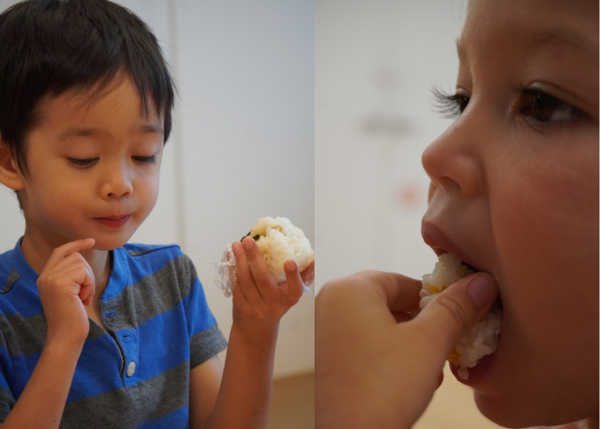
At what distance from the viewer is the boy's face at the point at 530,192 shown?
237 mm

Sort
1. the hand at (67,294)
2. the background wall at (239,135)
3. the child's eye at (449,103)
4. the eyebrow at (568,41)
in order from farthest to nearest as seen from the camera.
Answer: the background wall at (239,135), the hand at (67,294), the child's eye at (449,103), the eyebrow at (568,41)

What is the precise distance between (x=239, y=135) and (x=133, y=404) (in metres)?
0.71

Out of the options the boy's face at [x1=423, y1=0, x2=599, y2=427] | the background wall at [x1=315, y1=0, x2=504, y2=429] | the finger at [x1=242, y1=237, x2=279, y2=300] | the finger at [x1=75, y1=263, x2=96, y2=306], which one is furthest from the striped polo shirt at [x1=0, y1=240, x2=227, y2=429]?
the boy's face at [x1=423, y1=0, x2=599, y2=427]

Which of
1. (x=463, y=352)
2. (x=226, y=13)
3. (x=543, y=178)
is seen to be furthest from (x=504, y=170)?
(x=226, y=13)

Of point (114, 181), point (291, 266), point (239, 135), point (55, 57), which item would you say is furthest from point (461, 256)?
point (239, 135)

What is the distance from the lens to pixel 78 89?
0.57 m

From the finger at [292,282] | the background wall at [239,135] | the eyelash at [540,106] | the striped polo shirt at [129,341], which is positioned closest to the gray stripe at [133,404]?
the striped polo shirt at [129,341]

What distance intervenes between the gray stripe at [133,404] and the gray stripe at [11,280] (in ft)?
0.59

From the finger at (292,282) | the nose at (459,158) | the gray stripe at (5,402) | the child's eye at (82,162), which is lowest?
the gray stripe at (5,402)

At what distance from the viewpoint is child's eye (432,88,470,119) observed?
33 centimetres

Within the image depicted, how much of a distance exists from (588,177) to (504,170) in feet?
0.16

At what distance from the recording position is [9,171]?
24.6 inches

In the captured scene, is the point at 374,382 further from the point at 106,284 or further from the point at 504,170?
the point at 106,284

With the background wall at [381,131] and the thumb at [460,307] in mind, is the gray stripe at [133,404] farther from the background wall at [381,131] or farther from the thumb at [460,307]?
the thumb at [460,307]
